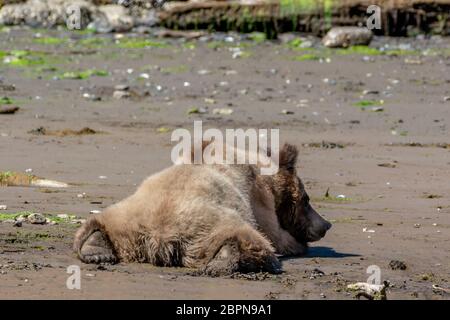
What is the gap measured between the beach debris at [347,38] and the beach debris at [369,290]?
54.2 ft

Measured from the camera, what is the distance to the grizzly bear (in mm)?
7211

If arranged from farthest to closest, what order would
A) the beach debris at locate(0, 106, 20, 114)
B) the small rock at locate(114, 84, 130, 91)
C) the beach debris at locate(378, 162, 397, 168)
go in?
the small rock at locate(114, 84, 130, 91) → the beach debris at locate(0, 106, 20, 114) → the beach debris at locate(378, 162, 397, 168)

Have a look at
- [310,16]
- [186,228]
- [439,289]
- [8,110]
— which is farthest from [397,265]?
[310,16]

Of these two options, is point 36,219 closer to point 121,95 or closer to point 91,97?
point 91,97

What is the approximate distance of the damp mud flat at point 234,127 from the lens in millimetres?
7051

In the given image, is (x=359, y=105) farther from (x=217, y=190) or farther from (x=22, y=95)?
(x=217, y=190)

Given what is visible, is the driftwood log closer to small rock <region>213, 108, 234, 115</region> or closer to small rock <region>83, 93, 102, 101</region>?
small rock <region>83, 93, 102, 101</region>

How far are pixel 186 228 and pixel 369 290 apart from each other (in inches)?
50.6

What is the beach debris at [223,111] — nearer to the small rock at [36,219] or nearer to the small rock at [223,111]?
the small rock at [223,111]

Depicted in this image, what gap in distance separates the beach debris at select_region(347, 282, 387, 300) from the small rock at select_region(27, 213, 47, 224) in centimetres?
273

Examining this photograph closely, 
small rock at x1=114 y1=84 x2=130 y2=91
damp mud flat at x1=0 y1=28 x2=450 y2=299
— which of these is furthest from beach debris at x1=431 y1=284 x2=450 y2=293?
small rock at x1=114 y1=84 x2=130 y2=91

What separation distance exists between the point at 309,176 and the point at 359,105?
517cm

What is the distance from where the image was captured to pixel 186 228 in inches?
288

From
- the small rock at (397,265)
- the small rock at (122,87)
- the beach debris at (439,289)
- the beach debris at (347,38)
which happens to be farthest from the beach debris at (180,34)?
the beach debris at (439,289)
